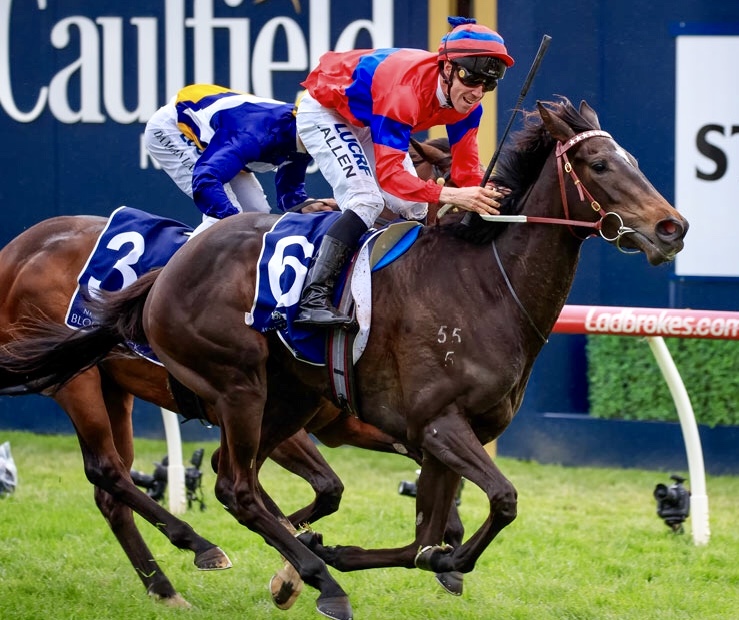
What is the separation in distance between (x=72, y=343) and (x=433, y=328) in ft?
4.87

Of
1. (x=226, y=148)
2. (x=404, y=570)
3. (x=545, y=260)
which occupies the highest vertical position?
(x=226, y=148)

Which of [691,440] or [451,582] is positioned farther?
[691,440]

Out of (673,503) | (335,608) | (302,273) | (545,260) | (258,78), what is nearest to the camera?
(545,260)

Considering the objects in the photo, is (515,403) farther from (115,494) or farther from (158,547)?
(158,547)

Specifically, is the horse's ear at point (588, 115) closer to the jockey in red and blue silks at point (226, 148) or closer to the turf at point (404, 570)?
the jockey in red and blue silks at point (226, 148)

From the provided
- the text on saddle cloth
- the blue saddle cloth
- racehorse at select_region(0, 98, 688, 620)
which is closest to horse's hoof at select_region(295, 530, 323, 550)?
racehorse at select_region(0, 98, 688, 620)

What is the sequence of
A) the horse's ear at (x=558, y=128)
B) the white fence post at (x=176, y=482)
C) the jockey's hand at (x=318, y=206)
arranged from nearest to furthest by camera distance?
the horse's ear at (x=558, y=128) < the jockey's hand at (x=318, y=206) < the white fence post at (x=176, y=482)

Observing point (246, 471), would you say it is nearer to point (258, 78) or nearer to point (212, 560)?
point (212, 560)

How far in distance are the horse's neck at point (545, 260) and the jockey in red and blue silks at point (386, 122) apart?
6.6 inches

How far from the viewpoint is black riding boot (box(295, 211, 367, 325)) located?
4406 millimetres

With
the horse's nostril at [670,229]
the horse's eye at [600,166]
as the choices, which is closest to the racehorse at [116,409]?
the horse's eye at [600,166]

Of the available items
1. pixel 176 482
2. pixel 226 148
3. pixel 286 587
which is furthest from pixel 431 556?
pixel 176 482

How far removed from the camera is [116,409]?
17.8 ft

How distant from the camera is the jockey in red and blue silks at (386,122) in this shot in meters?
4.35
